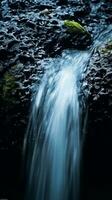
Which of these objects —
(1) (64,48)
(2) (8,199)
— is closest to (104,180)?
(2) (8,199)

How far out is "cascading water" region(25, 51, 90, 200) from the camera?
195 inches

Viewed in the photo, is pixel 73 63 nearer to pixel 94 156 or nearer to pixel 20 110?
pixel 20 110

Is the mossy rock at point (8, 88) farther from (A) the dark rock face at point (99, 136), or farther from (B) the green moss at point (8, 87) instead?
(A) the dark rock face at point (99, 136)

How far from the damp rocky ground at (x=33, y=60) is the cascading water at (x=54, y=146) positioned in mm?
179

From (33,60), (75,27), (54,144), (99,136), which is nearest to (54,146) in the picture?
(54,144)

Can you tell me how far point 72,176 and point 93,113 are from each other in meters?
0.90

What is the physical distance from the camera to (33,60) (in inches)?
235

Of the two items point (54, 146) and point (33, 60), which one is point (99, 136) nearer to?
point (54, 146)

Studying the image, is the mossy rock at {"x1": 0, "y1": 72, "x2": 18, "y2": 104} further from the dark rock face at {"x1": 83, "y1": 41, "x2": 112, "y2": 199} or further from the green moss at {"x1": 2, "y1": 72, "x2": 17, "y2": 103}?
the dark rock face at {"x1": 83, "y1": 41, "x2": 112, "y2": 199}

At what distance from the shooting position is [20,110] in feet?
17.4

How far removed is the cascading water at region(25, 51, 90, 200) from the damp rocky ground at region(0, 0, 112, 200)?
179 millimetres

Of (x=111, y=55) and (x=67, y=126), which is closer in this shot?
(x=67, y=126)

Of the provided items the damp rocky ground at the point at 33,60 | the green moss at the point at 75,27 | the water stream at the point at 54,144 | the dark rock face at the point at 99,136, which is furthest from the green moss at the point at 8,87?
the green moss at the point at 75,27

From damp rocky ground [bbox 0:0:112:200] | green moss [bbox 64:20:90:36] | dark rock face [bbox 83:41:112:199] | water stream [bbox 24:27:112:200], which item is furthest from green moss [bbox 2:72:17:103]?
green moss [bbox 64:20:90:36]
